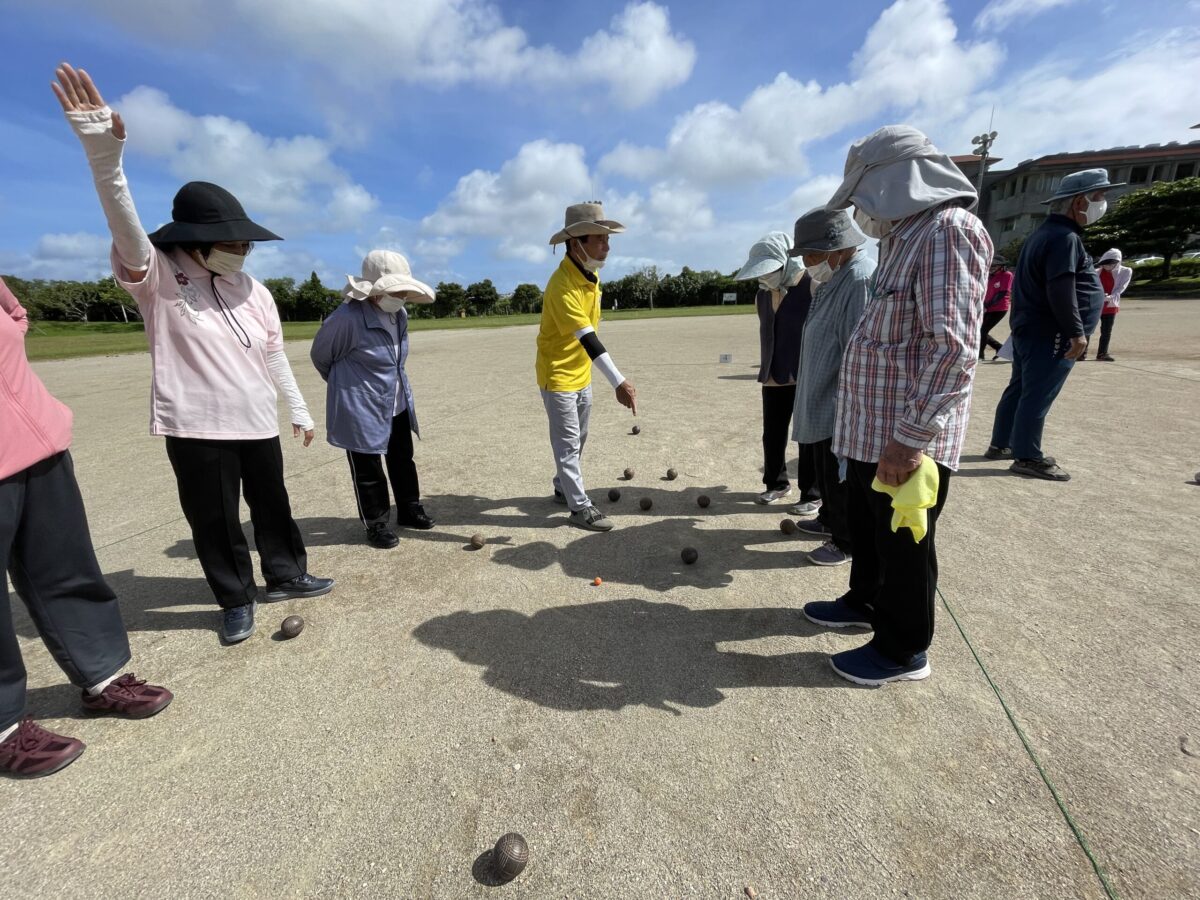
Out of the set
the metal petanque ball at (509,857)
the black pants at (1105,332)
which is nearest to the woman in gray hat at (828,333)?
the metal petanque ball at (509,857)

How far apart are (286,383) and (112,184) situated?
1462 millimetres

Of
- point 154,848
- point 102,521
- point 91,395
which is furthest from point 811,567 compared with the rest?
point 91,395

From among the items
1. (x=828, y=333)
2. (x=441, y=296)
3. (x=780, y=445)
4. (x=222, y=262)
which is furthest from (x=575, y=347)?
(x=441, y=296)

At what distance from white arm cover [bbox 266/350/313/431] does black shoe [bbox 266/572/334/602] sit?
1.07m

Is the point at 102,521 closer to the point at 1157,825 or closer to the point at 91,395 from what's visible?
the point at 1157,825

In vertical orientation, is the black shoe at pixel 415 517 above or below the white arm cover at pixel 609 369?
below

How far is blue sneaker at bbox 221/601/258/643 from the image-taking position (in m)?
3.39

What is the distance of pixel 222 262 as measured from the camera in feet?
10.0

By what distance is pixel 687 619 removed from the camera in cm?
348

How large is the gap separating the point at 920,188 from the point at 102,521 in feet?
23.7

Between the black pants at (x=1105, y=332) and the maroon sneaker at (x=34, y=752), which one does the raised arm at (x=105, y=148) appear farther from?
the black pants at (x=1105, y=332)

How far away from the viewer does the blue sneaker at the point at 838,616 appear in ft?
10.9

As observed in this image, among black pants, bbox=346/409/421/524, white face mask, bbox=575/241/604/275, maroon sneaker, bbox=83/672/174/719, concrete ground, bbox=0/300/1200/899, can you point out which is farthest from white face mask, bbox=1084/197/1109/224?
maroon sneaker, bbox=83/672/174/719

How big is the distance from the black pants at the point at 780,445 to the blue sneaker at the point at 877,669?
6.80 feet
